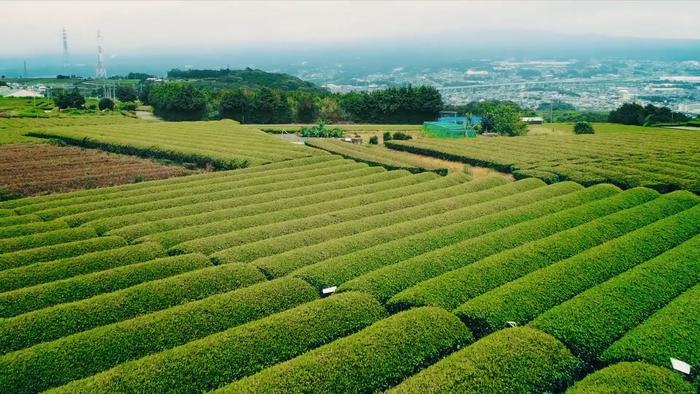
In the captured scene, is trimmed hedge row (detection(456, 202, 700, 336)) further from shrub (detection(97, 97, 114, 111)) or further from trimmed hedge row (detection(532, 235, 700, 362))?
shrub (detection(97, 97, 114, 111))

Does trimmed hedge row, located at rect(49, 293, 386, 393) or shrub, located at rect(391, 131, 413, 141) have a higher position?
shrub, located at rect(391, 131, 413, 141)

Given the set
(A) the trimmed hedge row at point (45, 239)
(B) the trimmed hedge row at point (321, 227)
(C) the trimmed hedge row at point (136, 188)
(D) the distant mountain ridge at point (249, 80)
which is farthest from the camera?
(D) the distant mountain ridge at point (249, 80)

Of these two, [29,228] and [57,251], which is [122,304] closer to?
[57,251]

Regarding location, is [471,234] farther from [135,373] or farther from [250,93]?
[250,93]

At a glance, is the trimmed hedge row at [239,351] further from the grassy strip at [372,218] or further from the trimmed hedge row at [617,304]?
the grassy strip at [372,218]

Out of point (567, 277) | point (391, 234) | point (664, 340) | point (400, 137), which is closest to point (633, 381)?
point (664, 340)

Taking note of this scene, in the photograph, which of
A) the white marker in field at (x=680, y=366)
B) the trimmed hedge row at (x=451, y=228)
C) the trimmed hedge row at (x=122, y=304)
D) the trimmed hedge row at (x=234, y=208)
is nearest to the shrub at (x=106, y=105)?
the trimmed hedge row at (x=234, y=208)

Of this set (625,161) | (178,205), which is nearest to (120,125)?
(178,205)

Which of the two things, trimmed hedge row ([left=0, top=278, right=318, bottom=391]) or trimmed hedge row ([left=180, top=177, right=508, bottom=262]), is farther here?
trimmed hedge row ([left=180, top=177, right=508, bottom=262])

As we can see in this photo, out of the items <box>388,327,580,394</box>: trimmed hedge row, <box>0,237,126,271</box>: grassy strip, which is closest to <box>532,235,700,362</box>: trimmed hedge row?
<box>388,327,580,394</box>: trimmed hedge row
